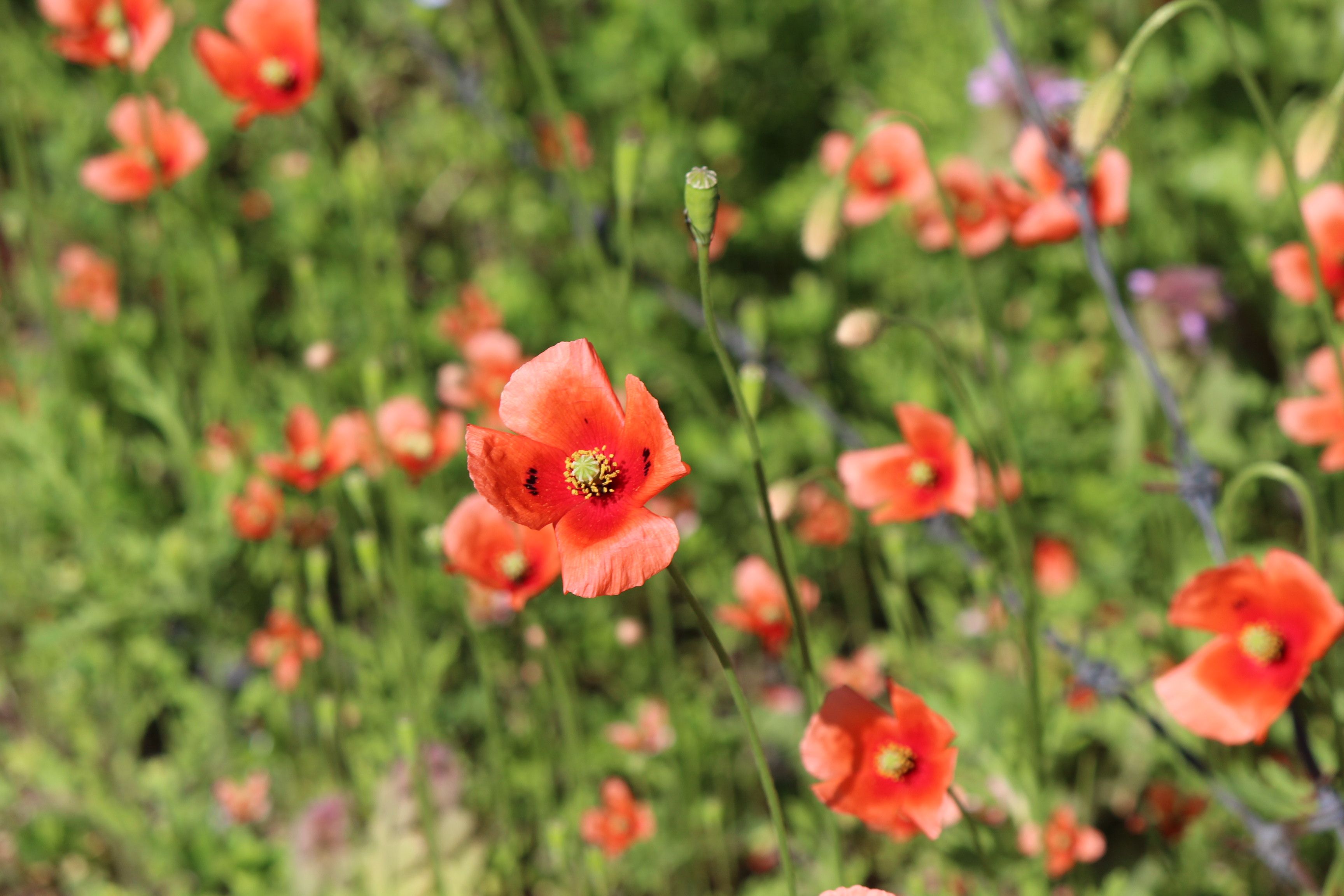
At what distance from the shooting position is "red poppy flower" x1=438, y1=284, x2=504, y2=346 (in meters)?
3.33

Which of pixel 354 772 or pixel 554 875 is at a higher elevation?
pixel 354 772

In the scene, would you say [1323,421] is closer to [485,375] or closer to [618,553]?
[618,553]

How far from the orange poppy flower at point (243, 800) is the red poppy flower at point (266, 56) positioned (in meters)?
1.71

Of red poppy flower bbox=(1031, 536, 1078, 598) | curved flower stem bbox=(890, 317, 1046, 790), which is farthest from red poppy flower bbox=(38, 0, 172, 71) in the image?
red poppy flower bbox=(1031, 536, 1078, 598)

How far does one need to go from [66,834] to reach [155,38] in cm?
206

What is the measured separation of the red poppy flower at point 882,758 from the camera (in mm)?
1271

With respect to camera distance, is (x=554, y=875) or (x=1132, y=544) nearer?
(x=554, y=875)

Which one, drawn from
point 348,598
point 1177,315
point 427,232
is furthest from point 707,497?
point 427,232

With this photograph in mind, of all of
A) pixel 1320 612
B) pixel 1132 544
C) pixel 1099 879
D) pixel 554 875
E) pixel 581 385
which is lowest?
pixel 1099 879

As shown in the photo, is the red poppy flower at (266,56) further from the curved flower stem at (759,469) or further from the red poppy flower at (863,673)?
the red poppy flower at (863,673)

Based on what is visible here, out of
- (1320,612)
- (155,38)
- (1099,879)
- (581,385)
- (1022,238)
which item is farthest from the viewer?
(1099,879)

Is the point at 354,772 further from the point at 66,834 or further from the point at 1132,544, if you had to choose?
the point at 1132,544

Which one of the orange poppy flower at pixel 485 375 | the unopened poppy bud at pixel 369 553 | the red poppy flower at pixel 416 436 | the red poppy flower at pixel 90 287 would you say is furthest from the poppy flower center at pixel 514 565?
the red poppy flower at pixel 90 287

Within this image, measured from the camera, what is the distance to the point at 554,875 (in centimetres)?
264
